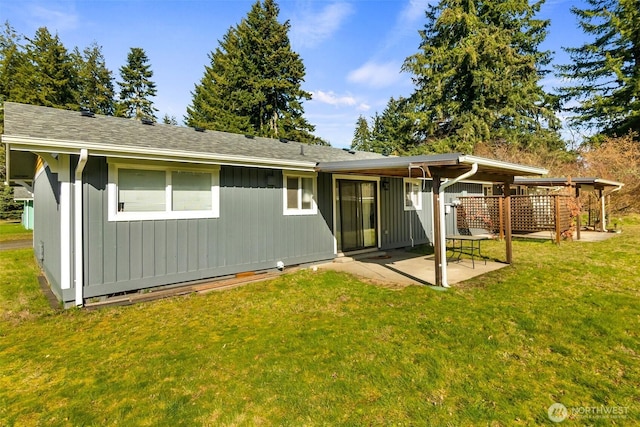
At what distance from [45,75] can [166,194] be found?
30853 mm

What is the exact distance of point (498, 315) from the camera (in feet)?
13.0

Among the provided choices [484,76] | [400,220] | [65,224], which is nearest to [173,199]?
[65,224]

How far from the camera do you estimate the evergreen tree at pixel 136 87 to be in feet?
101

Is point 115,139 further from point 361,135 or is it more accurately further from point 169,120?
point 361,135

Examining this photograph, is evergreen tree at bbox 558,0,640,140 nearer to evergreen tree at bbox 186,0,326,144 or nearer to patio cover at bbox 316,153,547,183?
evergreen tree at bbox 186,0,326,144

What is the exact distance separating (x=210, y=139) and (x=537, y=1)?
27.1 m

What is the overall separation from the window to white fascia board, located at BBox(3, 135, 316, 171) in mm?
4254

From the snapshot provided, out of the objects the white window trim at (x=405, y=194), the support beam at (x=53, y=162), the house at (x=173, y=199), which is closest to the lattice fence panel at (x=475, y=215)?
the white window trim at (x=405, y=194)

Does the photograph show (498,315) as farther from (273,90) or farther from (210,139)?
(273,90)

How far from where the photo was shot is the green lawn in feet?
7.51

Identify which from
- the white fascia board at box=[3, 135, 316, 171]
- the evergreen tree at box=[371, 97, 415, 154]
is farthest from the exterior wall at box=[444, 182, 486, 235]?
the evergreen tree at box=[371, 97, 415, 154]

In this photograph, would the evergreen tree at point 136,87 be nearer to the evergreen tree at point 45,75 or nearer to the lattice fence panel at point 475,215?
the evergreen tree at point 45,75

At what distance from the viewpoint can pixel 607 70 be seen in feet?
64.5

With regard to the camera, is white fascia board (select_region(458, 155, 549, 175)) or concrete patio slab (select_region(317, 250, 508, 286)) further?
concrete patio slab (select_region(317, 250, 508, 286))
